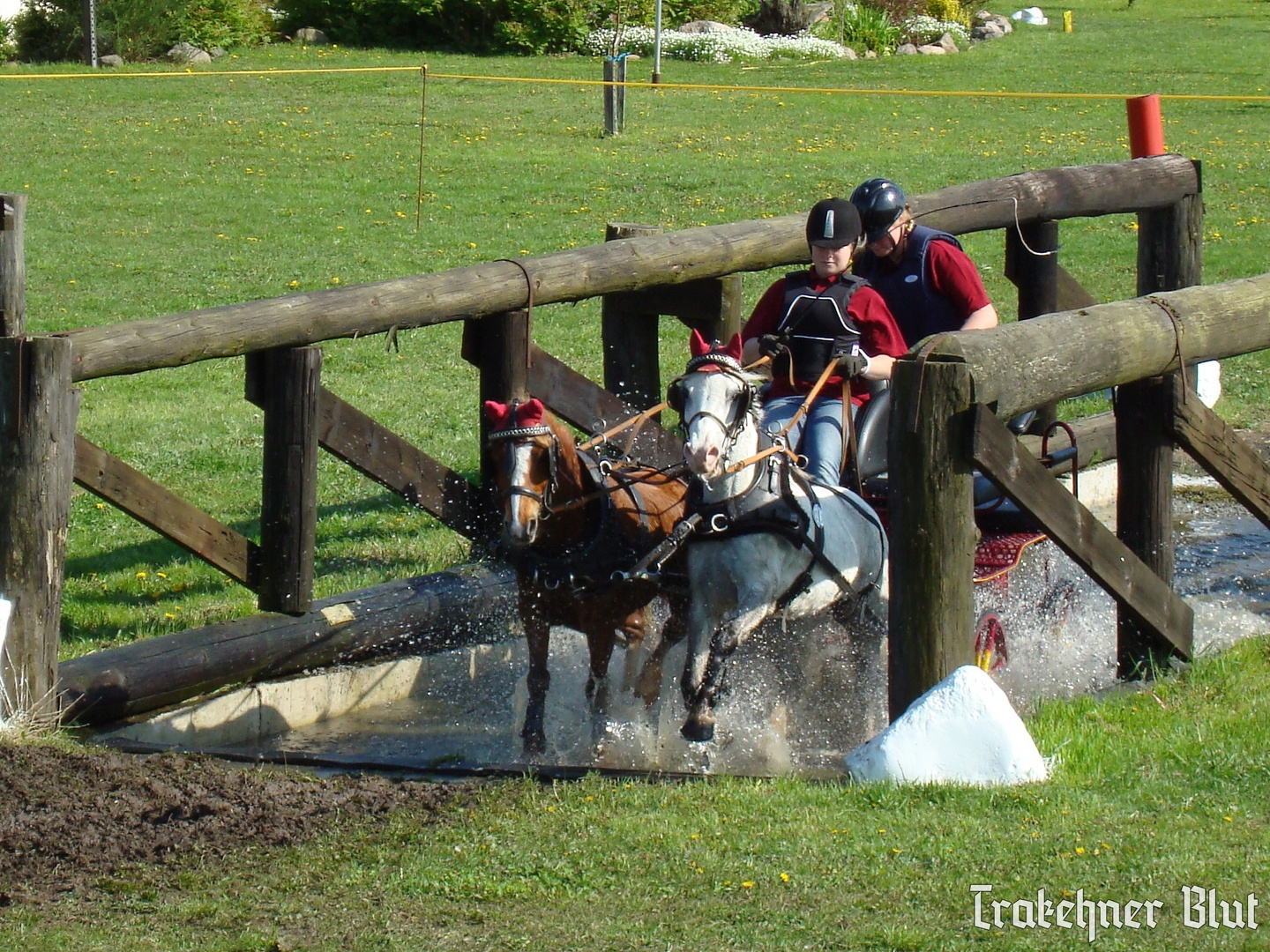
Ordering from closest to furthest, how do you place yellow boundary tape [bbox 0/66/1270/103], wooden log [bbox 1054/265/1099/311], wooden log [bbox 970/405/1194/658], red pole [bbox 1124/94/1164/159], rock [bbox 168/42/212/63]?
wooden log [bbox 970/405/1194/658] → red pole [bbox 1124/94/1164/159] → wooden log [bbox 1054/265/1099/311] → yellow boundary tape [bbox 0/66/1270/103] → rock [bbox 168/42/212/63]

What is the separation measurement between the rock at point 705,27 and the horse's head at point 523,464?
99.1 feet

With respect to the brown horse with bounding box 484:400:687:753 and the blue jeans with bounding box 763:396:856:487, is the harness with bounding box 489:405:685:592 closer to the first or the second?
the brown horse with bounding box 484:400:687:753

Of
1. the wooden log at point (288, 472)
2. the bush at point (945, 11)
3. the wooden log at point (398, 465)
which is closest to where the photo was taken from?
the wooden log at point (288, 472)

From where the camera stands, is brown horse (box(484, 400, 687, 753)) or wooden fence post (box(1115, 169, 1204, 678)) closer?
brown horse (box(484, 400, 687, 753))

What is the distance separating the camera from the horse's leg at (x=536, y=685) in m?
6.48

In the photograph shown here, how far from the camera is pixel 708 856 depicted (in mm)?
4512

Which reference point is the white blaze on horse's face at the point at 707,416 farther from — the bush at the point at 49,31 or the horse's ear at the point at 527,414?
the bush at the point at 49,31

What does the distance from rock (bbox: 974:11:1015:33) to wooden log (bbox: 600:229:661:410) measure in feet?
111

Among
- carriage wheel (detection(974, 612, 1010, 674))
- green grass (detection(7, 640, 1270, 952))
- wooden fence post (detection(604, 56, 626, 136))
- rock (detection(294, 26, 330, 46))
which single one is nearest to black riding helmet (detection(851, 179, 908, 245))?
carriage wheel (detection(974, 612, 1010, 674))

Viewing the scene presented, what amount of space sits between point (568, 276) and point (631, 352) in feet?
3.87

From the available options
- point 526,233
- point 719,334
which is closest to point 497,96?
point 526,233

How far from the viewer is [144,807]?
494 cm

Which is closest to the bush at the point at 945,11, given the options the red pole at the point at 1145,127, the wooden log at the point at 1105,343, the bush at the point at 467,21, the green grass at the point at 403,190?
the green grass at the point at 403,190

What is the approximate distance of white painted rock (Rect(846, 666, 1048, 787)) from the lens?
5.09 m
